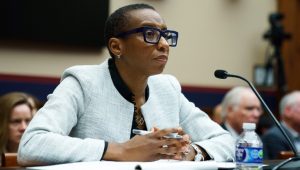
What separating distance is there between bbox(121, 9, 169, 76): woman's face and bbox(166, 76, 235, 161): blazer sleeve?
0.93ft

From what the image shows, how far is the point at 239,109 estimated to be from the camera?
4617 millimetres

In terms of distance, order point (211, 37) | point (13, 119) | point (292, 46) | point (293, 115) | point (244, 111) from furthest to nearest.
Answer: point (292, 46) → point (211, 37) → point (293, 115) → point (244, 111) → point (13, 119)

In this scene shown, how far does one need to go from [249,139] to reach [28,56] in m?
2.57

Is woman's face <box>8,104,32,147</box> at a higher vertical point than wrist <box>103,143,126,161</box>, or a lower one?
lower

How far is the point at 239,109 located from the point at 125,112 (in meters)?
2.60

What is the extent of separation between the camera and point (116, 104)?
83.6 inches

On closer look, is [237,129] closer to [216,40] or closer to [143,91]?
[216,40]

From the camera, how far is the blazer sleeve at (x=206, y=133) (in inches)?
84.8

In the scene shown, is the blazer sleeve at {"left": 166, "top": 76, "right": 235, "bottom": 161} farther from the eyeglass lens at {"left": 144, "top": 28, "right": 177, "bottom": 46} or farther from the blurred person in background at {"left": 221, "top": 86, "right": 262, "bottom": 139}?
the blurred person in background at {"left": 221, "top": 86, "right": 262, "bottom": 139}

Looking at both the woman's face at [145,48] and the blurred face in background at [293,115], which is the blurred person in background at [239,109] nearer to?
the blurred face in background at [293,115]

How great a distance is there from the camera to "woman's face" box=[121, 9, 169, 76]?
209 centimetres

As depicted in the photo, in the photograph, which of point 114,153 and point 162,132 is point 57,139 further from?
point 162,132

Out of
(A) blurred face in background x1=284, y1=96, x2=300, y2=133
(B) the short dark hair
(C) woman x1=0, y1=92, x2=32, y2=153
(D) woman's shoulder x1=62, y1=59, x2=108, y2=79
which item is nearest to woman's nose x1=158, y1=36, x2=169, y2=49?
(B) the short dark hair

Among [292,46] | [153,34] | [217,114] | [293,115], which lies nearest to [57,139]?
[153,34]
